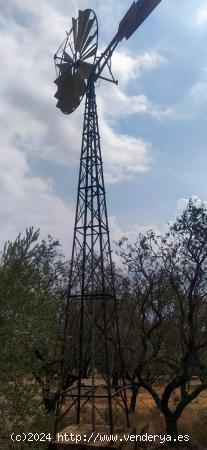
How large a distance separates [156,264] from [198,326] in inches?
124

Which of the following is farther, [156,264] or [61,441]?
[156,264]

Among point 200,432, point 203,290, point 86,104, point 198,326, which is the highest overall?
point 86,104

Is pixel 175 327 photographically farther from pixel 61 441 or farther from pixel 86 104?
pixel 86 104

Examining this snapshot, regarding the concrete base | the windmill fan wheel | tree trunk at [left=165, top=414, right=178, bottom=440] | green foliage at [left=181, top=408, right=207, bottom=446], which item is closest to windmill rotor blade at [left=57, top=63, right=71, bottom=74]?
the windmill fan wheel

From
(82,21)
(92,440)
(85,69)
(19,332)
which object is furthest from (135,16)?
(92,440)

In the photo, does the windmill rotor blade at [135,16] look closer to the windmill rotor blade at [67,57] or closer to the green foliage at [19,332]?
the windmill rotor blade at [67,57]

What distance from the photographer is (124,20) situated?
14.6 meters

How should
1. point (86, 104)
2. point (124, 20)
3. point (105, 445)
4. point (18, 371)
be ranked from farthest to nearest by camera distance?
point (86, 104) < point (124, 20) < point (105, 445) < point (18, 371)

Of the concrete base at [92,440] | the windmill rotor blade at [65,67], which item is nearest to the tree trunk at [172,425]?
the concrete base at [92,440]

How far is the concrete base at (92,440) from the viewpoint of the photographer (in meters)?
12.6

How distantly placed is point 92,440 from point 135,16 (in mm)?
13428

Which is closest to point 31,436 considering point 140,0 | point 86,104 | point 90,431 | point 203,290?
point 90,431

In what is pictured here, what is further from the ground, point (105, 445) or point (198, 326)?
point (198, 326)

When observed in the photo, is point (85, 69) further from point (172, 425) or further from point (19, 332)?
point (172, 425)
